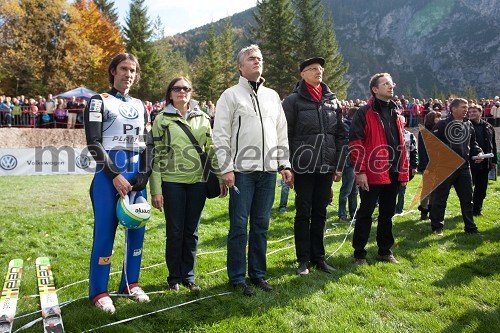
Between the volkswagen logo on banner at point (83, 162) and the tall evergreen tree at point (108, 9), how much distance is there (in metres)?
43.8

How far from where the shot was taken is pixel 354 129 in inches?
184

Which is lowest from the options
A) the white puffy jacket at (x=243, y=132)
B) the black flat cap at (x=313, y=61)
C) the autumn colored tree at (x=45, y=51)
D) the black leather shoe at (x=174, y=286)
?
the black leather shoe at (x=174, y=286)

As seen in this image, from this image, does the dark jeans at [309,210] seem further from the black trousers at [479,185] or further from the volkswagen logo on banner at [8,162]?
the volkswagen logo on banner at [8,162]

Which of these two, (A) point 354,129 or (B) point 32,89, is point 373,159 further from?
(B) point 32,89

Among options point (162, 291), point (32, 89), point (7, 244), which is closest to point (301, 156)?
point (162, 291)

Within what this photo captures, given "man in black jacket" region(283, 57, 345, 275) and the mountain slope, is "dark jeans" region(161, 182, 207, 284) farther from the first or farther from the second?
the mountain slope

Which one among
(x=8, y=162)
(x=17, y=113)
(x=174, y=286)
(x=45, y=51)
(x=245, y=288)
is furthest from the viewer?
(x=45, y=51)

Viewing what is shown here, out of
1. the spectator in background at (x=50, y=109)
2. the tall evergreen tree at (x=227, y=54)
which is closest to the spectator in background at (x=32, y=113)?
the spectator in background at (x=50, y=109)

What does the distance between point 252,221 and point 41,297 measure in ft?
6.81

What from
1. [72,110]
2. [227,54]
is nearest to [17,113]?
[72,110]

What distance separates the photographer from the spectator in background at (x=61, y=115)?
68.9ft

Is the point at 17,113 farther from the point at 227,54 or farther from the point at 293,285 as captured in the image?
the point at 227,54

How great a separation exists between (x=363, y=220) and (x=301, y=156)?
4.04ft

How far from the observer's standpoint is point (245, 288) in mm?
3664
